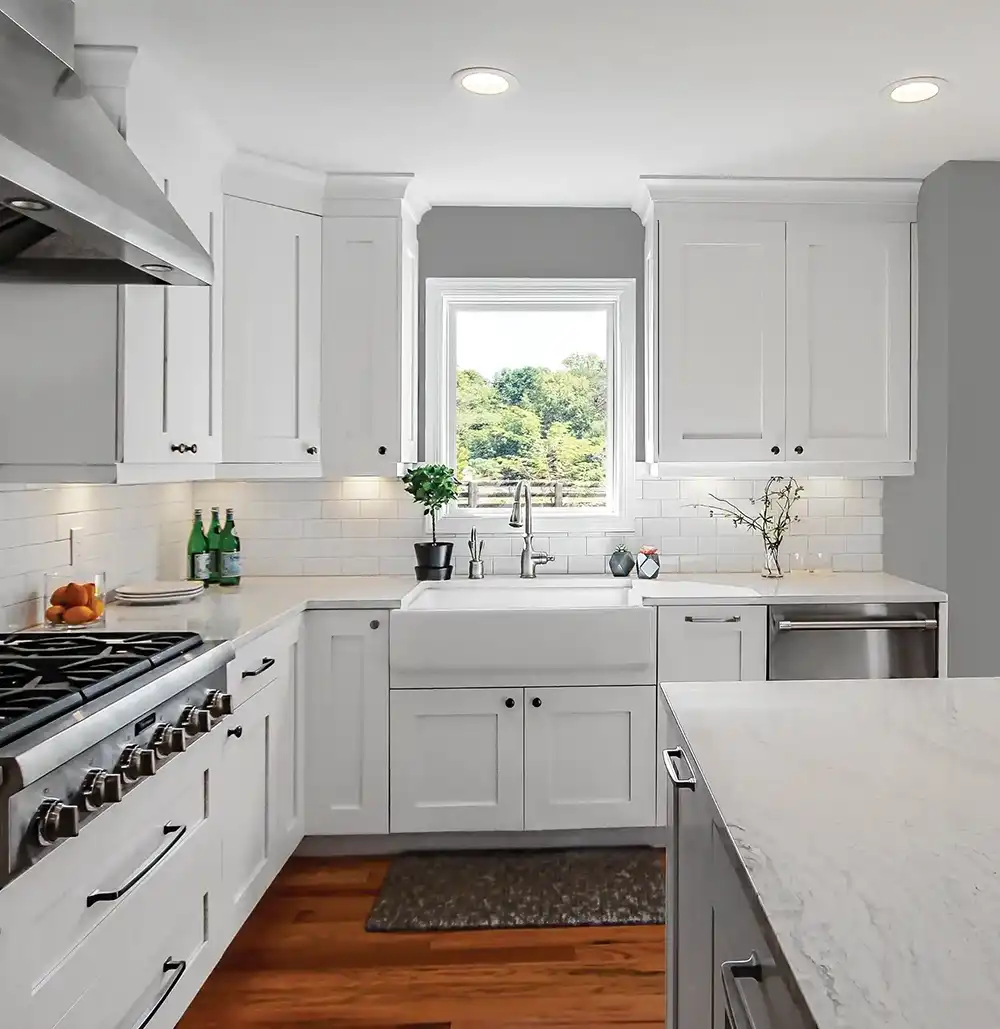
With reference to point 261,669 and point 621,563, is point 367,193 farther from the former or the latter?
point 261,669

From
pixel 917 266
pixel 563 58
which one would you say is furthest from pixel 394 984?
pixel 917 266

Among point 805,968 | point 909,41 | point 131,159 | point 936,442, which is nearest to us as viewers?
point 805,968

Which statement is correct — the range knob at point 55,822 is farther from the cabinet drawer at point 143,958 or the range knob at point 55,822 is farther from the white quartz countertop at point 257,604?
the white quartz countertop at point 257,604

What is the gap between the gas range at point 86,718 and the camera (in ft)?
4.60

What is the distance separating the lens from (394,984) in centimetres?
247

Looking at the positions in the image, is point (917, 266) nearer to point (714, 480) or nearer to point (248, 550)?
point (714, 480)

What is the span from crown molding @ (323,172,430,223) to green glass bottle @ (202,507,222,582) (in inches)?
48.6

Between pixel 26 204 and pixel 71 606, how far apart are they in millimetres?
1207

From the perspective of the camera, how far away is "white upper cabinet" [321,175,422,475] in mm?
3449

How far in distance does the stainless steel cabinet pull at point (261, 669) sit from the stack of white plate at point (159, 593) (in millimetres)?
437

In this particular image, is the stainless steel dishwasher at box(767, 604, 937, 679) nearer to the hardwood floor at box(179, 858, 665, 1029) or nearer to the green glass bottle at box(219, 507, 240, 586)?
the hardwood floor at box(179, 858, 665, 1029)

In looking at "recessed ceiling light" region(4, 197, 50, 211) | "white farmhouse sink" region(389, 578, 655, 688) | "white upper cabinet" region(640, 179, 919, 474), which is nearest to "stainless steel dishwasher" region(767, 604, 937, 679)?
"white farmhouse sink" region(389, 578, 655, 688)

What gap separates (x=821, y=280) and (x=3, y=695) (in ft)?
9.99

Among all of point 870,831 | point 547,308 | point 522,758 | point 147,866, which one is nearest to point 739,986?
point 870,831
